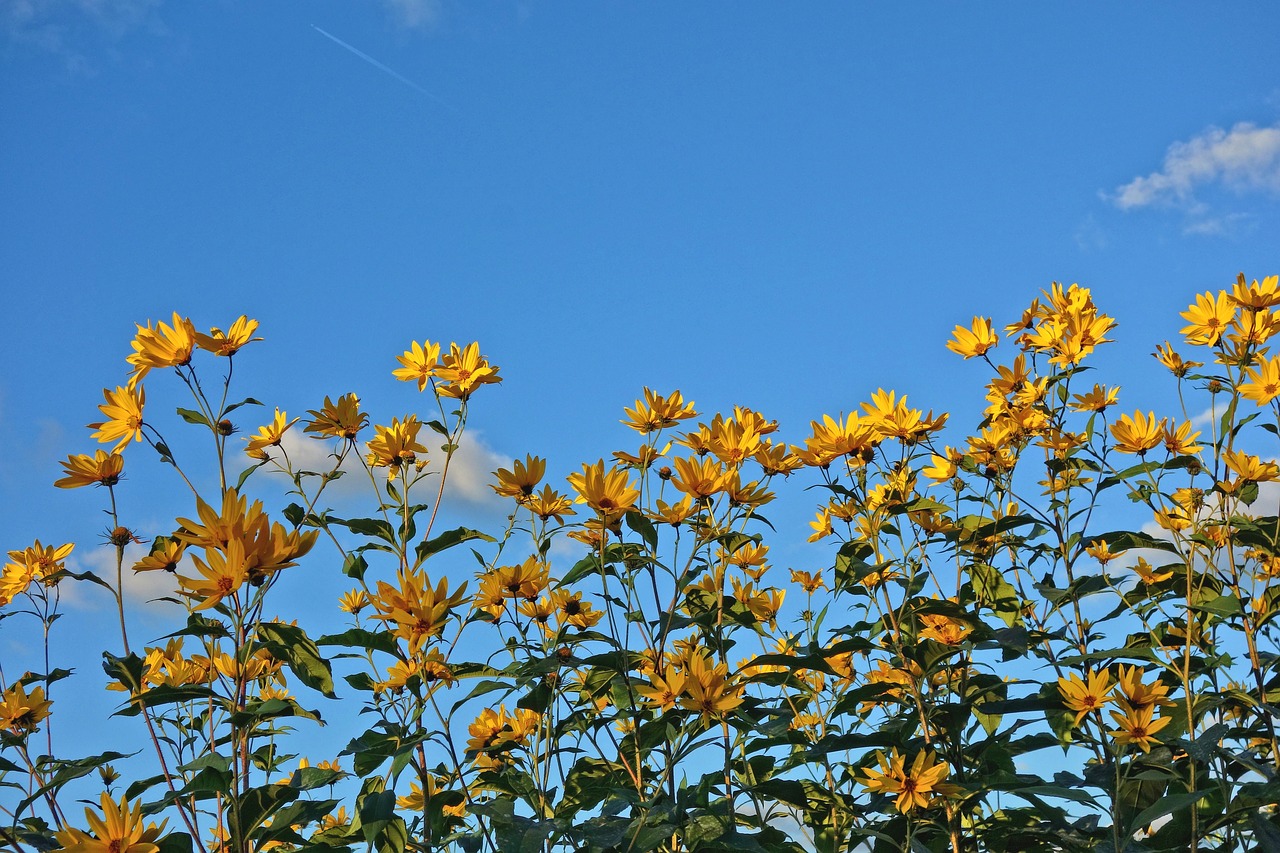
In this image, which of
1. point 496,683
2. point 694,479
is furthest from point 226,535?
point 694,479

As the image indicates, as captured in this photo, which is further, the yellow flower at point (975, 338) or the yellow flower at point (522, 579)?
the yellow flower at point (975, 338)

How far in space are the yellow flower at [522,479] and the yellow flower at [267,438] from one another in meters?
0.74

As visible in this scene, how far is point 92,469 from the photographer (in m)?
3.05

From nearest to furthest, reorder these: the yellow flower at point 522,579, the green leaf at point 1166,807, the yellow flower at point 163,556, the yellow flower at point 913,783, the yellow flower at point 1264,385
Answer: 1. the green leaf at point 1166,807
2. the yellow flower at point 163,556
3. the yellow flower at point 913,783
4. the yellow flower at point 522,579
5. the yellow flower at point 1264,385

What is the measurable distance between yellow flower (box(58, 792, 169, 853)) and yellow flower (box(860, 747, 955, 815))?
1.93 metres

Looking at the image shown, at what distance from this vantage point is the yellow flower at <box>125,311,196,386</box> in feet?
9.44

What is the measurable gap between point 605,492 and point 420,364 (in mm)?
972

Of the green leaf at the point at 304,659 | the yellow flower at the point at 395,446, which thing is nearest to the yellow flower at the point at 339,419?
the yellow flower at the point at 395,446

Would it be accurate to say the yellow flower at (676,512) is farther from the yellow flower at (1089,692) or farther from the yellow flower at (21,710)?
the yellow flower at (21,710)

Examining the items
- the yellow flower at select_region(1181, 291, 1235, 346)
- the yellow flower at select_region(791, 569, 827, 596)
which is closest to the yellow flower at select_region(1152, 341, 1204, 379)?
the yellow flower at select_region(1181, 291, 1235, 346)

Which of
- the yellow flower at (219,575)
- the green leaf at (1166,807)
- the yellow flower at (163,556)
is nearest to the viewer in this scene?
the yellow flower at (219,575)

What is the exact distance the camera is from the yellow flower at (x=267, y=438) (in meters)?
3.24

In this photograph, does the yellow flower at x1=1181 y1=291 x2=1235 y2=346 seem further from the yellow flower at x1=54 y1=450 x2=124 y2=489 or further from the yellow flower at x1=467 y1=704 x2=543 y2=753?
the yellow flower at x1=54 y1=450 x2=124 y2=489

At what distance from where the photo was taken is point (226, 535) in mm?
2125
